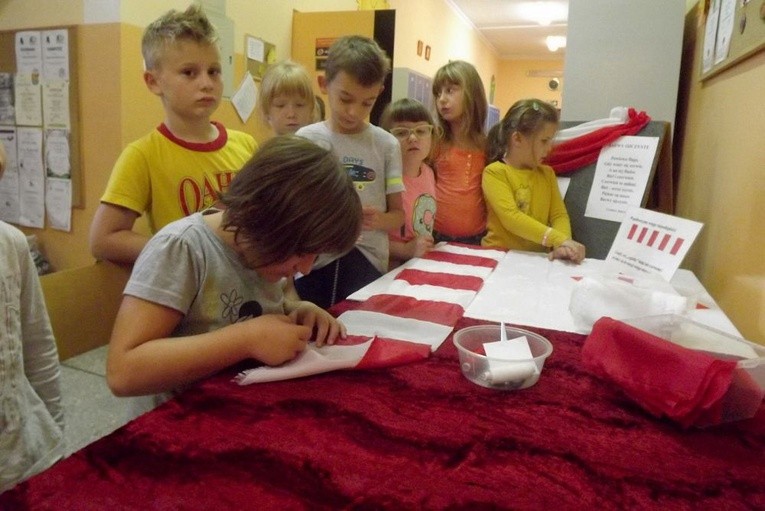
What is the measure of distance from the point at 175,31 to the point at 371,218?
584mm

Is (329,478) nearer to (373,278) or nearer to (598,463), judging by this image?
(598,463)

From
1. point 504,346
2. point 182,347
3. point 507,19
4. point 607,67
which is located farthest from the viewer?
point 507,19

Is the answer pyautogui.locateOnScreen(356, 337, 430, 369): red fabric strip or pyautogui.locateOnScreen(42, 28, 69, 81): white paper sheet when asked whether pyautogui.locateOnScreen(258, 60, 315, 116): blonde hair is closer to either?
pyautogui.locateOnScreen(42, 28, 69, 81): white paper sheet

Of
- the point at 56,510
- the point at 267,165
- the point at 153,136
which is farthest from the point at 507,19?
the point at 56,510

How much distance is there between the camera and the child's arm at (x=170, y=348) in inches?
27.7

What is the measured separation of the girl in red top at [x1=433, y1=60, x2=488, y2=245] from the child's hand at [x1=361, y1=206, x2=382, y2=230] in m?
0.49

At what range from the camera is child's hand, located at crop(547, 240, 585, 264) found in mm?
1643

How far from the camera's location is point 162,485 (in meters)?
0.53

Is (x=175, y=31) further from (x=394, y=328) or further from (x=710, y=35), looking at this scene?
(x=710, y=35)

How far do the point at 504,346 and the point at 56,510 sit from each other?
0.60m

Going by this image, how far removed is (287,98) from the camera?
182cm

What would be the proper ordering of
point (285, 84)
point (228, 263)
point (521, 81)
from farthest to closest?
point (521, 81) < point (285, 84) < point (228, 263)

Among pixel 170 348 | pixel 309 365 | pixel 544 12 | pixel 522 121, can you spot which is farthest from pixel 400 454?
pixel 544 12

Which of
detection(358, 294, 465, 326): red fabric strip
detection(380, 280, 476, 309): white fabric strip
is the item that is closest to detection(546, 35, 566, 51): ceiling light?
detection(380, 280, 476, 309): white fabric strip
